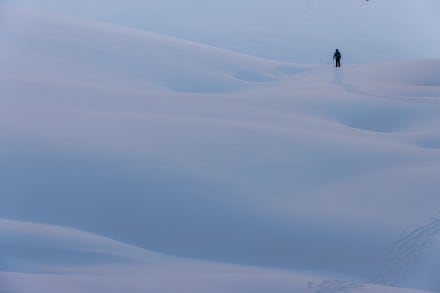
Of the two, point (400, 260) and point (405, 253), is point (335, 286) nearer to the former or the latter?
point (400, 260)

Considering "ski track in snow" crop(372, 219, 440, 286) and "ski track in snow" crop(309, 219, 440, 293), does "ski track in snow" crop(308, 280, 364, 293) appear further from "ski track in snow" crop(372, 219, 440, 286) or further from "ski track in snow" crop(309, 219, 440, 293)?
"ski track in snow" crop(372, 219, 440, 286)

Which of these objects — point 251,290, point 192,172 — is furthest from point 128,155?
point 251,290

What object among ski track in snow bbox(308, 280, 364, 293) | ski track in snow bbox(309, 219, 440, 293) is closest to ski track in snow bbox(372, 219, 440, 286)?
ski track in snow bbox(309, 219, 440, 293)

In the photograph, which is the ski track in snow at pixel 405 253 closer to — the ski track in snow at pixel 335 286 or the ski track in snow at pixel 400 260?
the ski track in snow at pixel 400 260

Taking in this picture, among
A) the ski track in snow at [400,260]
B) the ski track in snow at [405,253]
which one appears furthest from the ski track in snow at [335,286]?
the ski track in snow at [405,253]

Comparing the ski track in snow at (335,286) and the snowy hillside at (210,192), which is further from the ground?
the snowy hillside at (210,192)

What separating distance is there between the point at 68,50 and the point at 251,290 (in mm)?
14921

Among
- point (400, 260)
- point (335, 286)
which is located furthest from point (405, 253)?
point (335, 286)

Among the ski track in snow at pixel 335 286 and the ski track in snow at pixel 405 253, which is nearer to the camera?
the ski track in snow at pixel 335 286

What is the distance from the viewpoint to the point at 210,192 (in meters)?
7.59

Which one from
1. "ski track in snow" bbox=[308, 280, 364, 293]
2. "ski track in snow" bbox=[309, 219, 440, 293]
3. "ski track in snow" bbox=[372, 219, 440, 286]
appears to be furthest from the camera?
"ski track in snow" bbox=[372, 219, 440, 286]

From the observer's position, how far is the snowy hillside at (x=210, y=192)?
5.71m

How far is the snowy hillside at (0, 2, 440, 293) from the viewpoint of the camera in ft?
18.7

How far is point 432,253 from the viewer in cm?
628
